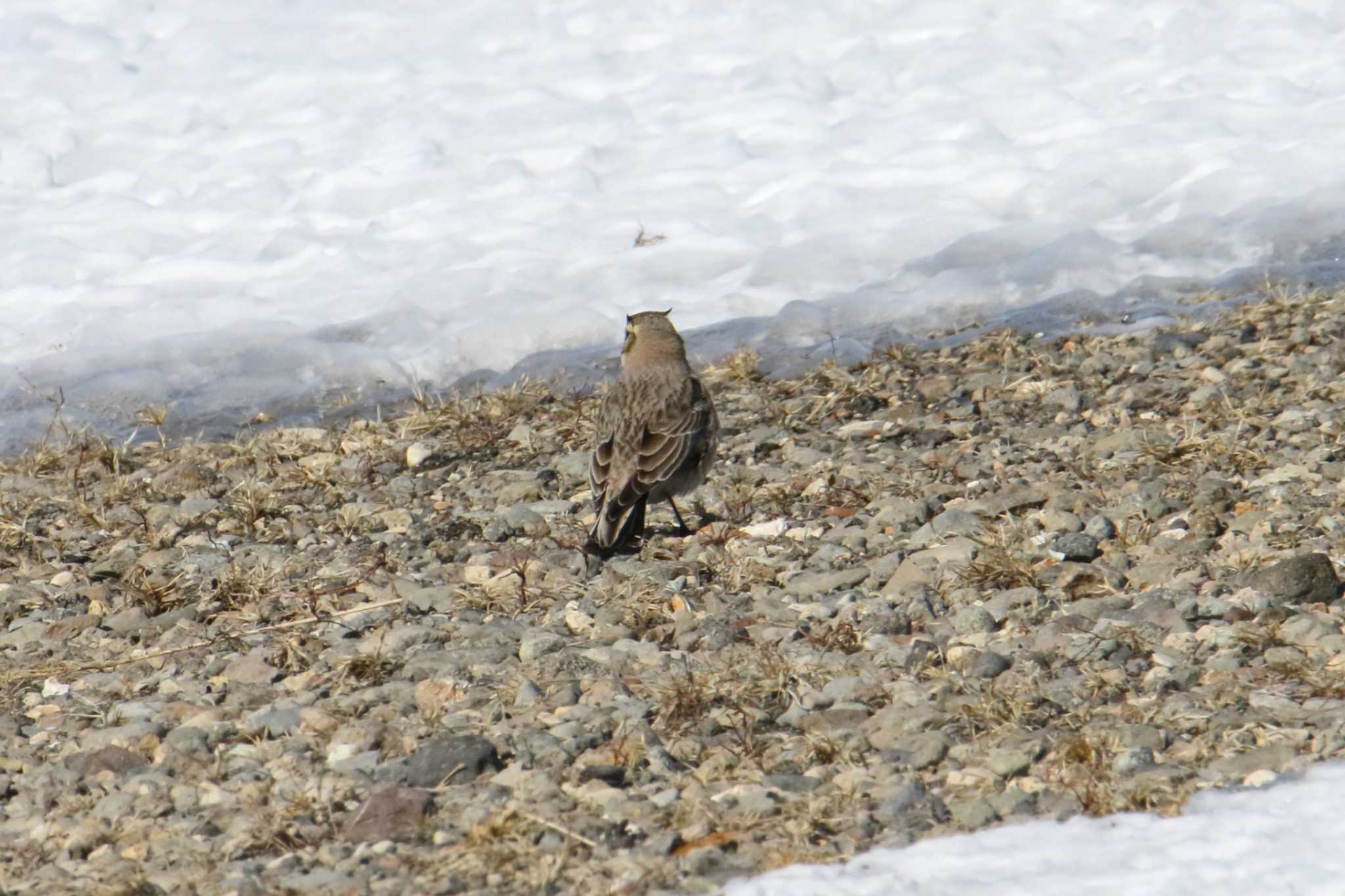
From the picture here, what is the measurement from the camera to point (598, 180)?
11125mm

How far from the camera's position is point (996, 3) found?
12.9 meters

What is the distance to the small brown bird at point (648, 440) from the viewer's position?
20.6 ft

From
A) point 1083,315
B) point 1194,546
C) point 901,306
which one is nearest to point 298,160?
point 901,306

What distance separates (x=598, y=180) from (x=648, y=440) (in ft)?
16.5

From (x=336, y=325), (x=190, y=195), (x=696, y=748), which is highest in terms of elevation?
(x=190, y=195)

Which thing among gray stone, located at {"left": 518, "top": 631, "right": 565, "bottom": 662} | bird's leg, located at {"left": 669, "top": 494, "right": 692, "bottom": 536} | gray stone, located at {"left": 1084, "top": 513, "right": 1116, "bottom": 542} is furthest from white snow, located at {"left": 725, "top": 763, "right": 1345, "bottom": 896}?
bird's leg, located at {"left": 669, "top": 494, "right": 692, "bottom": 536}

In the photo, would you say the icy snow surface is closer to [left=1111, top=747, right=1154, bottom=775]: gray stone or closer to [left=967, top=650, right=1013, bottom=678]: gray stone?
[left=967, top=650, right=1013, bottom=678]: gray stone

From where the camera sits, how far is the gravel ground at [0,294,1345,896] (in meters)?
3.72

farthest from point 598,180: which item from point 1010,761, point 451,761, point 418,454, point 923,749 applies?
point 1010,761

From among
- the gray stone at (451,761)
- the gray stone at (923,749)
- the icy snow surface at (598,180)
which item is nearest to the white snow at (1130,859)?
the gray stone at (923,749)

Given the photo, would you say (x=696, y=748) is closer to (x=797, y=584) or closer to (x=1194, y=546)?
(x=797, y=584)

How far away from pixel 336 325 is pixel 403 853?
6.13 metres

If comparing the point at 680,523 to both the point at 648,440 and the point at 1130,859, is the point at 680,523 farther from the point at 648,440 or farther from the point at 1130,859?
the point at 1130,859

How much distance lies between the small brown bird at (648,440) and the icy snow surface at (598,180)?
1.53m
